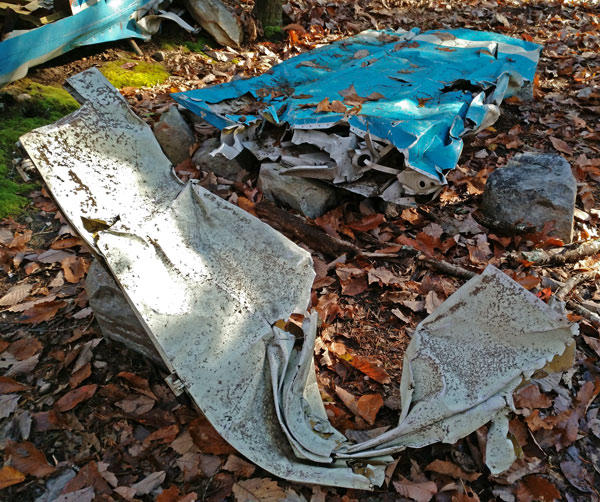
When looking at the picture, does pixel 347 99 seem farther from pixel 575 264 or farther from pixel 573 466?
pixel 573 466

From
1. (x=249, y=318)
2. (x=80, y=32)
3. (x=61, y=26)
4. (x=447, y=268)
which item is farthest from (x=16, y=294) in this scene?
(x=80, y=32)

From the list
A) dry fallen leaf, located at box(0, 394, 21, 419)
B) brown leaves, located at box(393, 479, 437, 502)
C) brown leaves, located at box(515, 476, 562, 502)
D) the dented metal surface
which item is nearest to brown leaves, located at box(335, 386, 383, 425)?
brown leaves, located at box(393, 479, 437, 502)

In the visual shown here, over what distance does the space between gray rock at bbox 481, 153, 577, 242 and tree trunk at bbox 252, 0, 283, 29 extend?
423cm

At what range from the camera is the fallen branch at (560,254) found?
338 cm

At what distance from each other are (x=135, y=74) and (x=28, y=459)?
4.32 m

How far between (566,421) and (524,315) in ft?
2.03

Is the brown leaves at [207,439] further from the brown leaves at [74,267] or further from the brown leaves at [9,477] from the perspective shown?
the brown leaves at [74,267]

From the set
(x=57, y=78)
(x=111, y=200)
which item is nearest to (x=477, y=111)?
(x=111, y=200)

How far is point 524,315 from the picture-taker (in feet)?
7.57

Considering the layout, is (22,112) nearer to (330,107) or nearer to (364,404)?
(330,107)

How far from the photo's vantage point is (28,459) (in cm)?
215

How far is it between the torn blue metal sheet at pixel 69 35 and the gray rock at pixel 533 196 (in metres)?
4.18

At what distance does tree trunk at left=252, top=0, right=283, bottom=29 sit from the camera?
6535mm

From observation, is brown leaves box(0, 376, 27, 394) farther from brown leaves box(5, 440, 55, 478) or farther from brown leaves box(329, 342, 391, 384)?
brown leaves box(329, 342, 391, 384)
